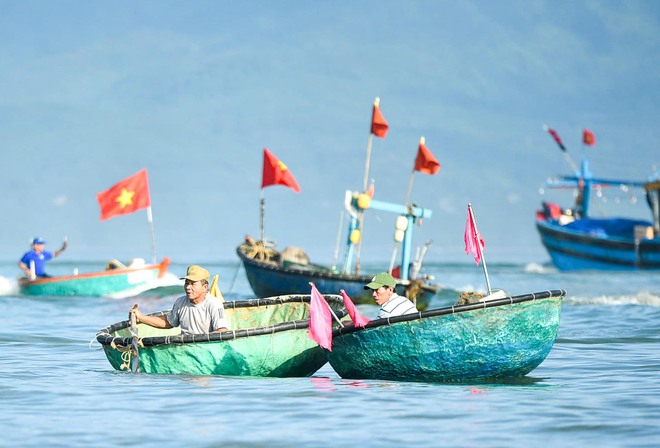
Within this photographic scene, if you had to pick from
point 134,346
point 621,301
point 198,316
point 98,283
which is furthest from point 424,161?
point 134,346

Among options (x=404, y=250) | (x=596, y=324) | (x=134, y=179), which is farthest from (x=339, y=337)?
(x=134, y=179)

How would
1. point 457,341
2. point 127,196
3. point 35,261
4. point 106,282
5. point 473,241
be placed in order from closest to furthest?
1. point 457,341
2. point 473,241
3. point 127,196
4. point 35,261
5. point 106,282

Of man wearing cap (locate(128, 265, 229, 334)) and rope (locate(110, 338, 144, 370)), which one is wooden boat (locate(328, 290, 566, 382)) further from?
rope (locate(110, 338, 144, 370))

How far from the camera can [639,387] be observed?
44.7 ft

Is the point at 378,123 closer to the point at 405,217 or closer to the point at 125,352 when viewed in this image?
the point at 405,217

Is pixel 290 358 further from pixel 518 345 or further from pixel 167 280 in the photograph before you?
pixel 167 280

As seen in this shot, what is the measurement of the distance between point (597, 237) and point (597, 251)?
0.72 metres

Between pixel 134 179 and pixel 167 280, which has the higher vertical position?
pixel 134 179

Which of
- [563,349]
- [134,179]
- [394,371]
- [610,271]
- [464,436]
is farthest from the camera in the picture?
[610,271]

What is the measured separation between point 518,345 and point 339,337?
6.65 ft

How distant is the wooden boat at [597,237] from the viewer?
57.7m

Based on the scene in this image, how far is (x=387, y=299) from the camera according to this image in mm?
13562

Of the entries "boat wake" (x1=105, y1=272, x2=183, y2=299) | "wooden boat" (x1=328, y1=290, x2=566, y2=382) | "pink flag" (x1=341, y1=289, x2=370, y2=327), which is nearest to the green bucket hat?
"pink flag" (x1=341, y1=289, x2=370, y2=327)

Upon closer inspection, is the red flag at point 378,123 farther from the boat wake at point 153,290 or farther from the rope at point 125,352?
the rope at point 125,352
